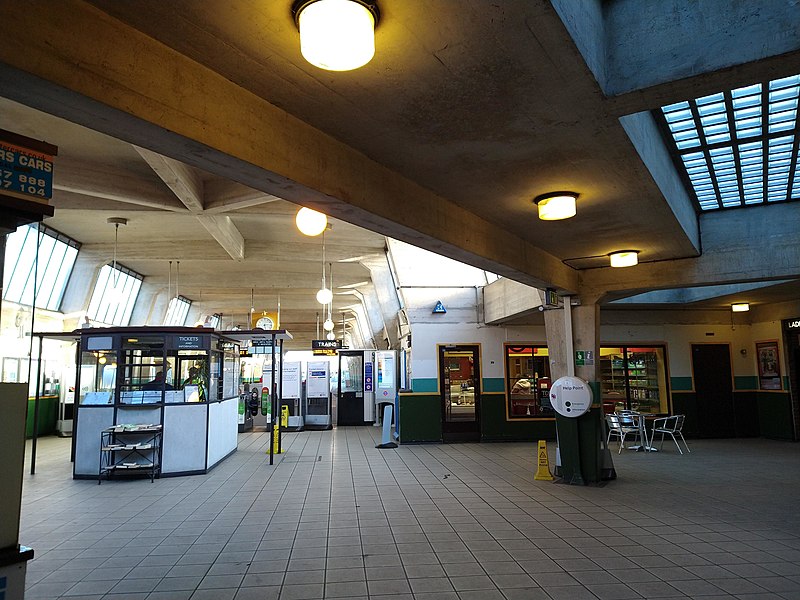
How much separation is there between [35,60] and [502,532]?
17.9ft

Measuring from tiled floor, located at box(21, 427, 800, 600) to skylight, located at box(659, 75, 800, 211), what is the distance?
379cm

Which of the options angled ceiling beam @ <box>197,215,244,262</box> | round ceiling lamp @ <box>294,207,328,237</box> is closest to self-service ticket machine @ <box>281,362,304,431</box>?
angled ceiling beam @ <box>197,215,244,262</box>

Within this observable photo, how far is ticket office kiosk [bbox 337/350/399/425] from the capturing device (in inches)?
677

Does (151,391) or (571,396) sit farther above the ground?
(151,391)

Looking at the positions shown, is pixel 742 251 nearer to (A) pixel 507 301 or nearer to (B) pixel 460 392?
(A) pixel 507 301

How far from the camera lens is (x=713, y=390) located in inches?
535

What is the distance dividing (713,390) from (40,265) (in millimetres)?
17074

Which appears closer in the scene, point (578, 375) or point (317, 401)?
point (578, 375)

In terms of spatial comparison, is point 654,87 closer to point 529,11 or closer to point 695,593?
point 529,11

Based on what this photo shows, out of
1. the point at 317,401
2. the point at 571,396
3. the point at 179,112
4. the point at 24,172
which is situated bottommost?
the point at 317,401

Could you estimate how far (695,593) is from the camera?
163 inches

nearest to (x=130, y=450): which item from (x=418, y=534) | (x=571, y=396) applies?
(x=418, y=534)

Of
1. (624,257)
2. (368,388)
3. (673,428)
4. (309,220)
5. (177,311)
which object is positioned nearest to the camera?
(309,220)

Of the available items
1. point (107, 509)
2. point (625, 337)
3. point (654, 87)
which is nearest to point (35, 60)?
point (654, 87)
